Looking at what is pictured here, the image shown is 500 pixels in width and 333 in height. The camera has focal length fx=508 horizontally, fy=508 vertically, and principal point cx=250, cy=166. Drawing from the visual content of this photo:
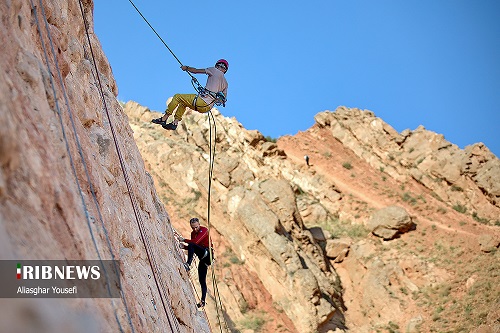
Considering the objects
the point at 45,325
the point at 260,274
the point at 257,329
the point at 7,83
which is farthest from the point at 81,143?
the point at 260,274

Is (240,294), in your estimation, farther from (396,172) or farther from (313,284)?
(396,172)

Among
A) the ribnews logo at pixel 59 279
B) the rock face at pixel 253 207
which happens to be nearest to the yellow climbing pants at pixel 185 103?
the ribnews logo at pixel 59 279

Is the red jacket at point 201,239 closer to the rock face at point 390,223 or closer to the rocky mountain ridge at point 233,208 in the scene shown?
the rocky mountain ridge at point 233,208

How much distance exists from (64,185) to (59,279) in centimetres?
87

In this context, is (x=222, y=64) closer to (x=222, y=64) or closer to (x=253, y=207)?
(x=222, y=64)

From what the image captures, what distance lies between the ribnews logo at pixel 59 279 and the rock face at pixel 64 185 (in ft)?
0.24

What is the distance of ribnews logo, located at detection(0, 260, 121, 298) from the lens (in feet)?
10.6

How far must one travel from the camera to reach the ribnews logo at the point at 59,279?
323cm

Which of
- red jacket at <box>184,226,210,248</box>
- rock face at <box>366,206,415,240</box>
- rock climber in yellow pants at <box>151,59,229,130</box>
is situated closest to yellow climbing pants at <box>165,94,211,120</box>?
rock climber in yellow pants at <box>151,59,229,130</box>

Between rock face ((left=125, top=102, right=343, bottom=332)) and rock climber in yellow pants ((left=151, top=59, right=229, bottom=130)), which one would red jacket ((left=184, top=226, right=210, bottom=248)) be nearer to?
rock climber in yellow pants ((left=151, top=59, right=229, bottom=130))

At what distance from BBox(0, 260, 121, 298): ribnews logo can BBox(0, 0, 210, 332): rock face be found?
7 cm

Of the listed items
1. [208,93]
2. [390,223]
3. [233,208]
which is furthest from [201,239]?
[390,223]

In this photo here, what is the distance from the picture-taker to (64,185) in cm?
424

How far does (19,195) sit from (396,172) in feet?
109
